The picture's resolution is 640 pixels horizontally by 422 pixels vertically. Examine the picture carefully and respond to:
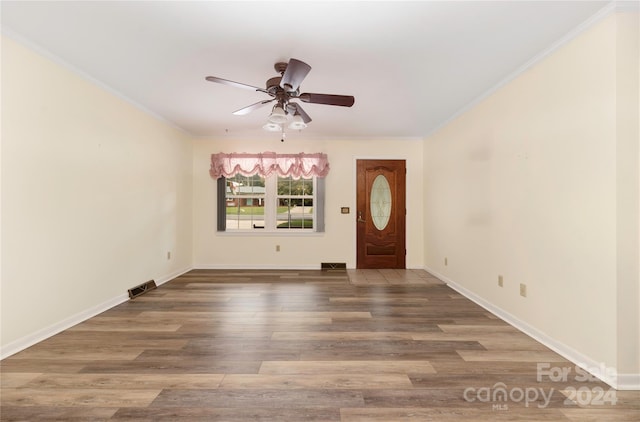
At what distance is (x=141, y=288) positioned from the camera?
3.99 meters

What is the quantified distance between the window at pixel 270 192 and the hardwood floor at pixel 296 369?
2.39 metres

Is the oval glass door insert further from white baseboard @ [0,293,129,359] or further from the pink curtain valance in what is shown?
white baseboard @ [0,293,129,359]

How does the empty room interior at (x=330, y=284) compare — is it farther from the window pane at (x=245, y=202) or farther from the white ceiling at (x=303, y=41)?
the window pane at (x=245, y=202)

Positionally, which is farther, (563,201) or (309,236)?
(309,236)

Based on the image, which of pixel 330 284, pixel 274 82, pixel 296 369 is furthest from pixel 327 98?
pixel 330 284

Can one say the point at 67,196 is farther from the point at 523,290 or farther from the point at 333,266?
the point at 523,290

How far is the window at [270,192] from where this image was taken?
5.55 m

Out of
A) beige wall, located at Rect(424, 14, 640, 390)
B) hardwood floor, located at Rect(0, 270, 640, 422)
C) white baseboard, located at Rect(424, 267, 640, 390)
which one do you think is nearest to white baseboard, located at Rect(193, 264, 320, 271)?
hardwood floor, located at Rect(0, 270, 640, 422)

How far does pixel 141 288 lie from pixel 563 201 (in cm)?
477

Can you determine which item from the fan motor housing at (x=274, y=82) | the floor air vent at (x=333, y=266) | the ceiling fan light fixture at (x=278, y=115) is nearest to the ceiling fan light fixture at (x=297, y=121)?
the ceiling fan light fixture at (x=278, y=115)

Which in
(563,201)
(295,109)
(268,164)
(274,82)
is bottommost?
(563,201)

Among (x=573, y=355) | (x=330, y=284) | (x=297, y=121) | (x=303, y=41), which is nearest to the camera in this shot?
(x=573, y=355)

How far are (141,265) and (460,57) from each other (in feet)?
14.7

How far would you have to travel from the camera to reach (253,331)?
2.79m
